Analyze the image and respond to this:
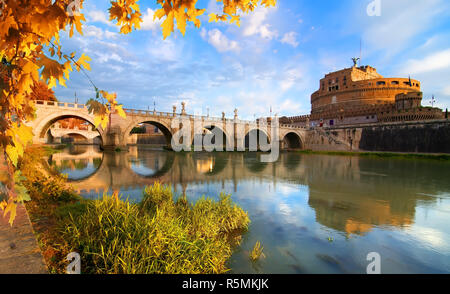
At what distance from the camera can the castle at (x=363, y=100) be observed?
4444 centimetres

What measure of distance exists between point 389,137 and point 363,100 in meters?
24.3

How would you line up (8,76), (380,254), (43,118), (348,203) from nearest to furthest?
(8,76)
(380,254)
(348,203)
(43,118)

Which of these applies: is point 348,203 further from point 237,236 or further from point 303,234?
point 237,236

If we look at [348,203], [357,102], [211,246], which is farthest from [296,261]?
[357,102]

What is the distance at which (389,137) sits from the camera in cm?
3947

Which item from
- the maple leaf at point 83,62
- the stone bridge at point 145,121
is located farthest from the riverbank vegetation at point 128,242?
the stone bridge at point 145,121

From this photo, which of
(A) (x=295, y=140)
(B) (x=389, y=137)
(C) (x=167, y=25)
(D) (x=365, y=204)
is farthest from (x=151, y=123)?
(B) (x=389, y=137)

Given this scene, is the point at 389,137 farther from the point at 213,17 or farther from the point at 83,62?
the point at 83,62

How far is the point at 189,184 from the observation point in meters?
10.7

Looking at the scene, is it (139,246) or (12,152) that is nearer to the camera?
(12,152)

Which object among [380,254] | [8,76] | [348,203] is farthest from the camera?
[348,203]
